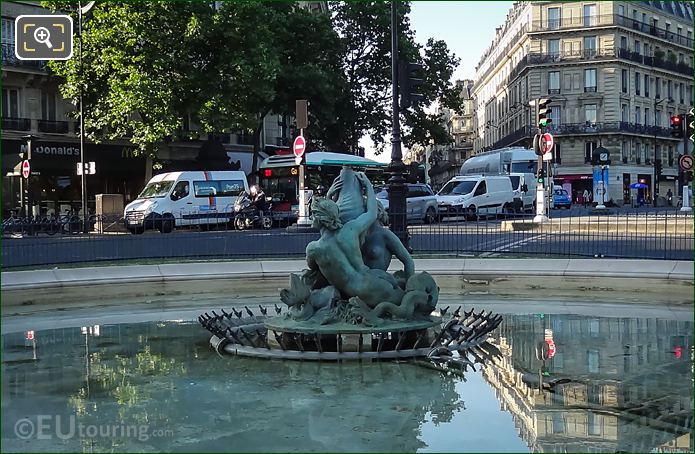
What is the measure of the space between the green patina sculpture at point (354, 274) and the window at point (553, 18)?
68.7 meters

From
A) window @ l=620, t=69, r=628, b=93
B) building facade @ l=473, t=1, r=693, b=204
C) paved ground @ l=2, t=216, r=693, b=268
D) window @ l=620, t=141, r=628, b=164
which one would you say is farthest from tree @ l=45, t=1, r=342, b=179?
window @ l=620, t=69, r=628, b=93

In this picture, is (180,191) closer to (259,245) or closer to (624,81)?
(259,245)

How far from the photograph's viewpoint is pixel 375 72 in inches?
1969

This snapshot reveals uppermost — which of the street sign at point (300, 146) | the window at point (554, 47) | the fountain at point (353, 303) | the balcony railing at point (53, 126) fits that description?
the window at point (554, 47)

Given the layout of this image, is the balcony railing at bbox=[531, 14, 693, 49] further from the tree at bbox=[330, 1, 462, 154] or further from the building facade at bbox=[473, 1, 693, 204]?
the tree at bbox=[330, 1, 462, 154]

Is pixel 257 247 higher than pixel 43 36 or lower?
lower

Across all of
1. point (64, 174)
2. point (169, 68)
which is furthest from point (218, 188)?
point (64, 174)

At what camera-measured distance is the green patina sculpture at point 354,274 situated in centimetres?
805

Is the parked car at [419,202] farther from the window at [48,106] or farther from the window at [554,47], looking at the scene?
the window at [554,47]

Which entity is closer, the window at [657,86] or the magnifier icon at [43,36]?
the magnifier icon at [43,36]

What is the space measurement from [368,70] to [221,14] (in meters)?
16.5

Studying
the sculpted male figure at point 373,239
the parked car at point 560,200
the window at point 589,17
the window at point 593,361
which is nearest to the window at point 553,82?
the window at point 589,17

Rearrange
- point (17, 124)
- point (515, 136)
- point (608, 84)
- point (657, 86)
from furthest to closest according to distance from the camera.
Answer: point (515, 136) → point (657, 86) → point (608, 84) → point (17, 124)

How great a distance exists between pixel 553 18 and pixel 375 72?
101ft
